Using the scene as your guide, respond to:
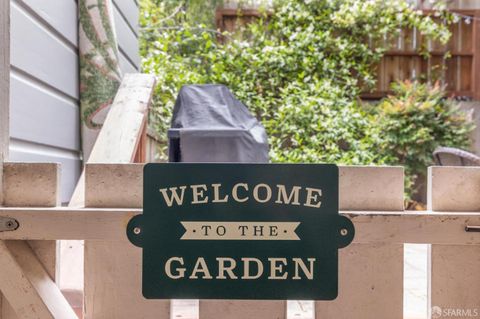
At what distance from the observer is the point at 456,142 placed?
5203 mm

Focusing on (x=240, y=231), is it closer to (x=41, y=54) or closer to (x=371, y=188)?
(x=371, y=188)

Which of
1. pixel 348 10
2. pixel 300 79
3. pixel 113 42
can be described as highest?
pixel 348 10

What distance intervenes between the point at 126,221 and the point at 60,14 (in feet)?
4.06

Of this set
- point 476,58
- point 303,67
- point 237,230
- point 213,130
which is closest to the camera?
point 237,230

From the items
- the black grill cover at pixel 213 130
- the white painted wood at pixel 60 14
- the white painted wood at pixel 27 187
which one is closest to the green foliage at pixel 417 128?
the black grill cover at pixel 213 130

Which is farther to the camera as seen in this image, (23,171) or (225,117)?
(225,117)

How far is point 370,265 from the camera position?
2.89ft

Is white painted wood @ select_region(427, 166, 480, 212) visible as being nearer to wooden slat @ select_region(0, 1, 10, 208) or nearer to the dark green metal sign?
the dark green metal sign

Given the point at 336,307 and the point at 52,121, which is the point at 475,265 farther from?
the point at 52,121

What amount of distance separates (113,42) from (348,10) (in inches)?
161

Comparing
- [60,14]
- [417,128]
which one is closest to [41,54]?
[60,14]

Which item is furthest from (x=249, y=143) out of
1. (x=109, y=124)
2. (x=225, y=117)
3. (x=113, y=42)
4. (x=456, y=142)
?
(x=456, y=142)

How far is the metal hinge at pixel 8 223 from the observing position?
0.83m

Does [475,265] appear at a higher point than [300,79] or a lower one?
lower
